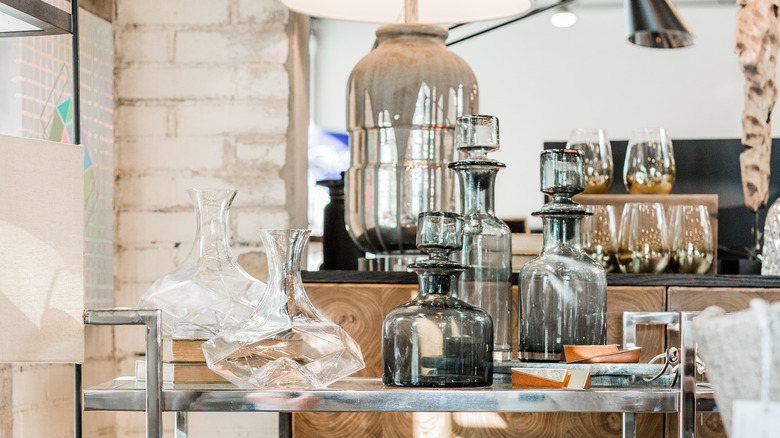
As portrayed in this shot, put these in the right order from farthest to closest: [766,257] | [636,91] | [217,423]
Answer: [636,91], [217,423], [766,257]

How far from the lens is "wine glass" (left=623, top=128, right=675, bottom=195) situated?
149 cm

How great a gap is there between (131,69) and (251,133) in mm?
298

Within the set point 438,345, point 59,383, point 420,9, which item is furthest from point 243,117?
point 438,345

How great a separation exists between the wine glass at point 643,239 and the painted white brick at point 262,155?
777 millimetres

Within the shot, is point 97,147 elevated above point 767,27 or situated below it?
below

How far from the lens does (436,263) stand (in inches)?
35.8

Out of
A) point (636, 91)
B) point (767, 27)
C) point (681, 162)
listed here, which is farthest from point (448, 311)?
point (636, 91)

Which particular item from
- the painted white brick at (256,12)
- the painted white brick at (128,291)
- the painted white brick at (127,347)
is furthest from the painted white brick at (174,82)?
the painted white brick at (127,347)

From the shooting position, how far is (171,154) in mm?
1892

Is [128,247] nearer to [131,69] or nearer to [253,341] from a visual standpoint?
[131,69]

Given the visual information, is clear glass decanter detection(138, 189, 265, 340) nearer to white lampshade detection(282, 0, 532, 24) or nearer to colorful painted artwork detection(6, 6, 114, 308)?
white lampshade detection(282, 0, 532, 24)

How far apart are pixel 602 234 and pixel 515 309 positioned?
7.9 inches

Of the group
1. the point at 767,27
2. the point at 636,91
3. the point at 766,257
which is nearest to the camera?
the point at 766,257

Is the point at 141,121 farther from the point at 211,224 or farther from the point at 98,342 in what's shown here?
the point at 211,224
